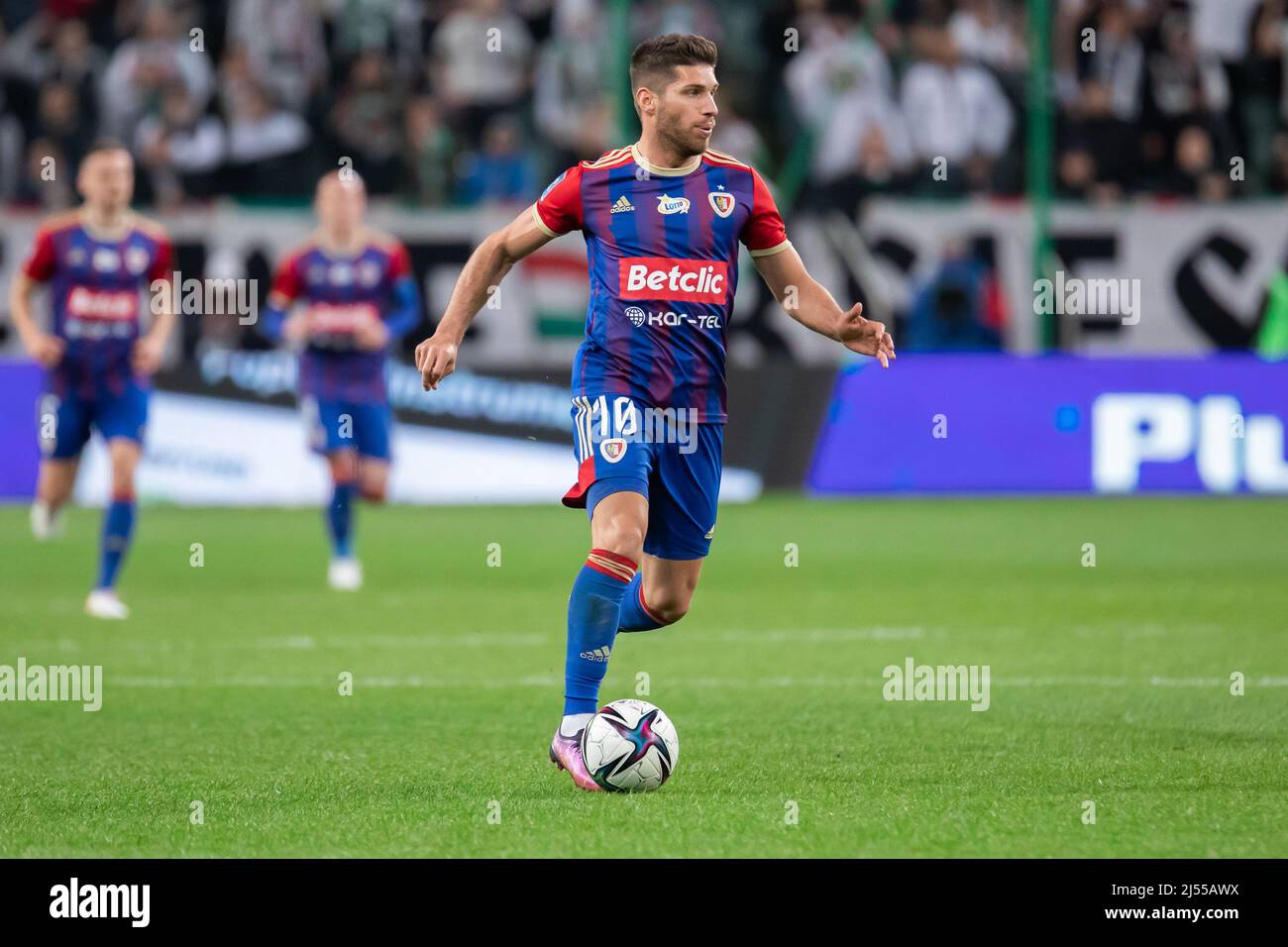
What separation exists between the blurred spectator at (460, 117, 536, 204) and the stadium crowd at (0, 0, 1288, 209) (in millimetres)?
20

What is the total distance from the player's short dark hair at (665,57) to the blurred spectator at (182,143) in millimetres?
13138

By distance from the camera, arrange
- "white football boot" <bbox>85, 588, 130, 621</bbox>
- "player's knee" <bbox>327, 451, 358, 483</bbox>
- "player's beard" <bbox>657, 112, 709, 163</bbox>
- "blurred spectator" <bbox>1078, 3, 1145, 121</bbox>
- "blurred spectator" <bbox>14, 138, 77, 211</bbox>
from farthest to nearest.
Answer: "blurred spectator" <bbox>1078, 3, 1145, 121</bbox> → "blurred spectator" <bbox>14, 138, 77, 211</bbox> → "player's knee" <bbox>327, 451, 358, 483</bbox> → "white football boot" <bbox>85, 588, 130, 621</bbox> → "player's beard" <bbox>657, 112, 709, 163</bbox>

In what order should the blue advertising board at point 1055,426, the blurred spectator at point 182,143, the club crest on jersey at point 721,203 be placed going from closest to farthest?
the club crest on jersey at point 721,203, the blue advertising board at point 1055,426, the blurred spectator at point 182,143

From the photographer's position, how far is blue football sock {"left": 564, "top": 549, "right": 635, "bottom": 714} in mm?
6105

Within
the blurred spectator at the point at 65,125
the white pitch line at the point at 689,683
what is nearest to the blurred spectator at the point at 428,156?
the blurred spectator at the point at 65,125

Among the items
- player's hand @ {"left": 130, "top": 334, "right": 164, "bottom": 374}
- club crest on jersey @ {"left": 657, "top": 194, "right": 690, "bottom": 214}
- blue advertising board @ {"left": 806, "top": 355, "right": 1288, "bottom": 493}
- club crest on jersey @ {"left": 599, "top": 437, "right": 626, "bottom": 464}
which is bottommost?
club crest on jersey @ {"left": 599, "top": 437, "right": 626, "bottom": 464}

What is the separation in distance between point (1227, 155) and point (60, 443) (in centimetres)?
1233

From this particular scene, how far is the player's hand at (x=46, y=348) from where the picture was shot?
34.9 feet

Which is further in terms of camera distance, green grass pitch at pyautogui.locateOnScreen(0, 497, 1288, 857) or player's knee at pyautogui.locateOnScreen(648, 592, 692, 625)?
player's knee at pyautogui.locateOnScreen(648, 592, 692, 625)

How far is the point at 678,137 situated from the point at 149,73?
13.9 meters

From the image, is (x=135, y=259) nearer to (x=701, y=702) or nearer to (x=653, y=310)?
(x=701, y=702)

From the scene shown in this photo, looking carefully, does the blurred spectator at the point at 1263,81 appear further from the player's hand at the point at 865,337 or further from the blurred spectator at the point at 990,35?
the player's hand at the point at 865,337

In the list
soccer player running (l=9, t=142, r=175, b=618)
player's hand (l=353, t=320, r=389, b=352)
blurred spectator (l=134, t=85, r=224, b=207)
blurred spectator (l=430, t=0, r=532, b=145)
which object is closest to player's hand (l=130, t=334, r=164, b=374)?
soccer player running (l=9, t=142, r=175, b=618)

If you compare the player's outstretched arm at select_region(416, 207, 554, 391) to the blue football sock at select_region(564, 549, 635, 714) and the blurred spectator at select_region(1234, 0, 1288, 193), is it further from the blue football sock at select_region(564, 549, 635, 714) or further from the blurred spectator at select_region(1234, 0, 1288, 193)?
the blurred spectator at select_region(1234, 0, 1288, 193)
